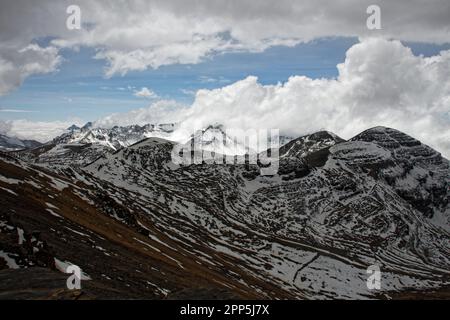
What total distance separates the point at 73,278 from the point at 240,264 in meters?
145

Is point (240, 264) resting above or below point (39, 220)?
below

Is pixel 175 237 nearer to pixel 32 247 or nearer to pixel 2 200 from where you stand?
pixel 2 200

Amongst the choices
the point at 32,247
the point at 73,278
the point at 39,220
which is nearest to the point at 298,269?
the point at 39,220

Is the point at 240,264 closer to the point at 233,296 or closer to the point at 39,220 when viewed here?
the point at 39,220

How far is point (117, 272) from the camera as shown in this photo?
49.8m

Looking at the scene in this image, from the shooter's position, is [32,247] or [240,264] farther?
[240,264]


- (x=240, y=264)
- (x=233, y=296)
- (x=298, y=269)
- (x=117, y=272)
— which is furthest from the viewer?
(x=298, y=269)
